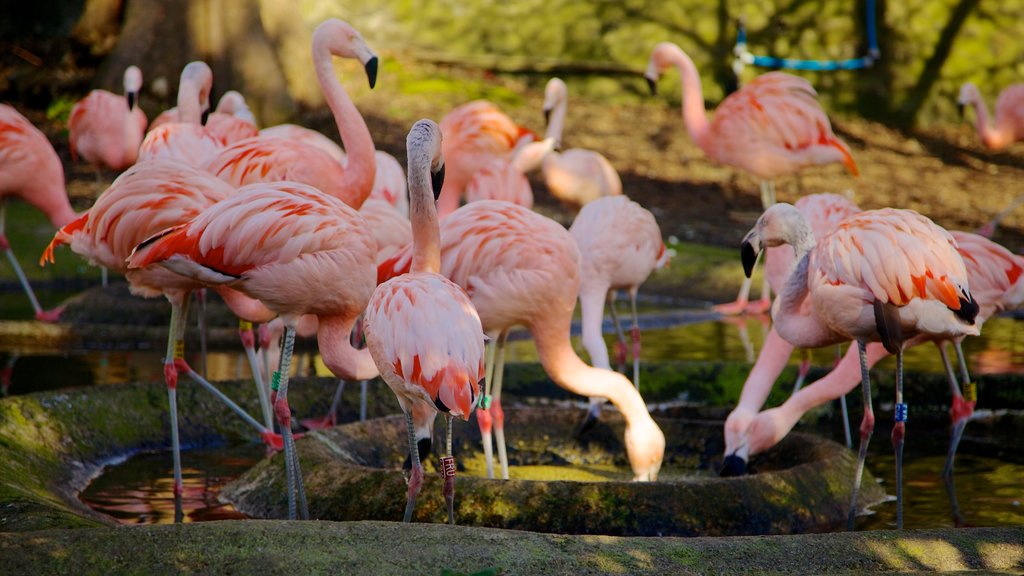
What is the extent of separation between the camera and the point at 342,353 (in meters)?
4.62

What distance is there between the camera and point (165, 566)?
9.64 ft

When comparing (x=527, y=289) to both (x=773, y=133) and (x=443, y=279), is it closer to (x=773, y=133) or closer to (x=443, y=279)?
(x=443, y=279)

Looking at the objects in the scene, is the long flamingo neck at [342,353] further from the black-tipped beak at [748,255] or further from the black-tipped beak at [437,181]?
the black-tipped beak at [748,255]

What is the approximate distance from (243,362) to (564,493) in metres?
3.65

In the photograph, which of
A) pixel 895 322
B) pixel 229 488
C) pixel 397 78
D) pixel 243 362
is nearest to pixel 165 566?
pixel 229 488

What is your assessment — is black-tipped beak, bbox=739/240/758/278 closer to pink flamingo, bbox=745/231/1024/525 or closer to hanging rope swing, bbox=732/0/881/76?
pink flamingo, bbox=745/231/1024/525

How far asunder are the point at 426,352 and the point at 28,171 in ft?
17.0

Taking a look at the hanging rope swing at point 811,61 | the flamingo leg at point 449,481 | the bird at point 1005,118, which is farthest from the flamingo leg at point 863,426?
the hanging rope swing at point 811,61

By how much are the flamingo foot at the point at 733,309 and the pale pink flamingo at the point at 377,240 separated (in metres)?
3.52

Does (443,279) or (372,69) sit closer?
(443,279)

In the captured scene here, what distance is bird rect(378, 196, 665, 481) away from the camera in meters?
4.92

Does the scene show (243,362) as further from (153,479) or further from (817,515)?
(817,515)

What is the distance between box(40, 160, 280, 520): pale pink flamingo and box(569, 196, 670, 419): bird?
2.13 metres

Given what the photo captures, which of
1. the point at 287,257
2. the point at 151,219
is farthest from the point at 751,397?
the point at 151,219
